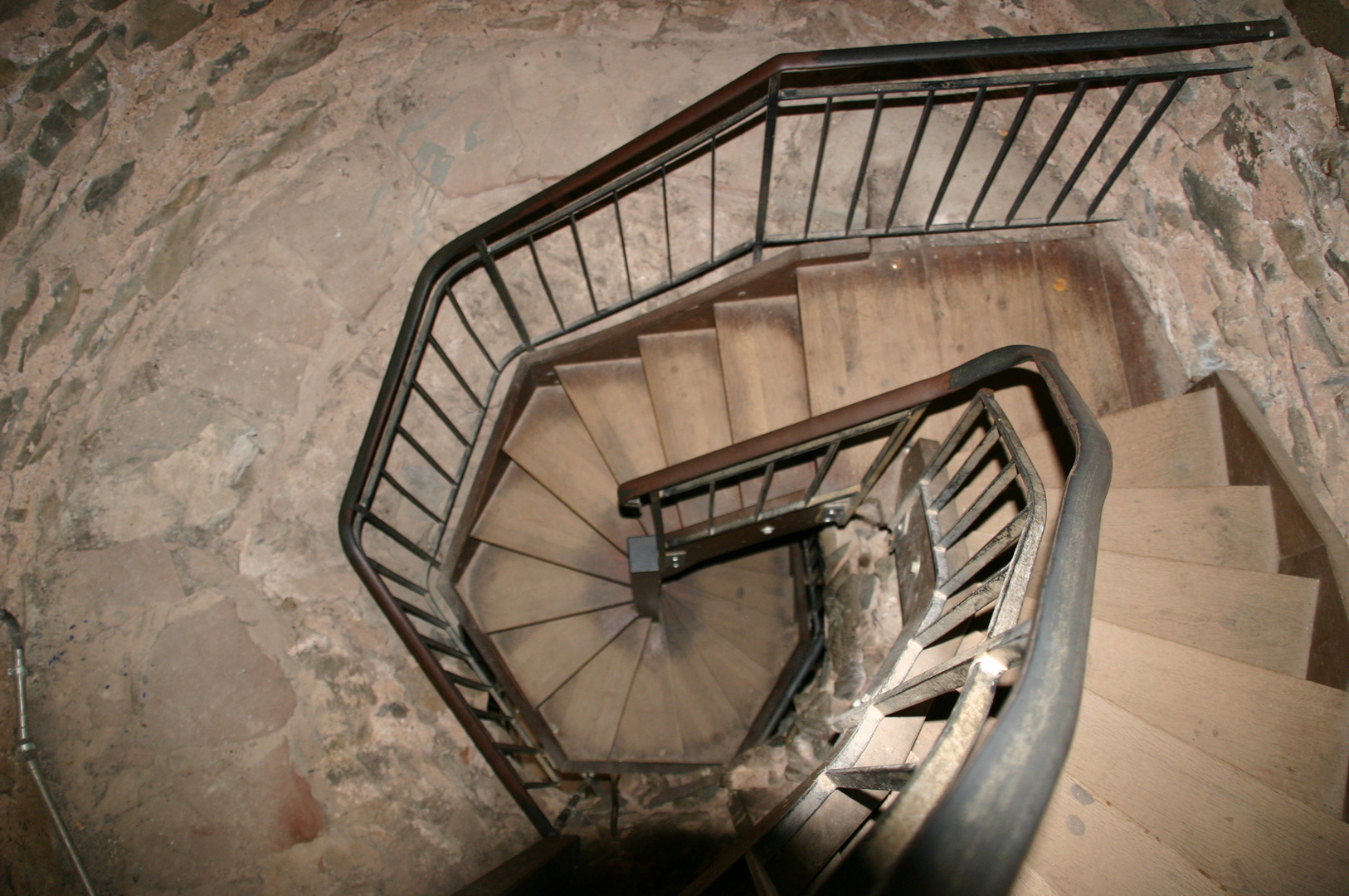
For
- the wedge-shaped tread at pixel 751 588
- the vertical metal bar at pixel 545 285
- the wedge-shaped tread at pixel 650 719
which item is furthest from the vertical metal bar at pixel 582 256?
the wedge-shaped tread at pixel 650 719

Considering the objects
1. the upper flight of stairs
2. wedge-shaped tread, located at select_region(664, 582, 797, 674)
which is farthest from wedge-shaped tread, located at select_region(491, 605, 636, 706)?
wedge-shaped tread, located at select_region(664, 582, 797, 674)

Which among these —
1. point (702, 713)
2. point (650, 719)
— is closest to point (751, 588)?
point (702, 713)

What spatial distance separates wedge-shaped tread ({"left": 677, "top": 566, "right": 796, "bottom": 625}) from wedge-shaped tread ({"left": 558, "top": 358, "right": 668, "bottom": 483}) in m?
0.87

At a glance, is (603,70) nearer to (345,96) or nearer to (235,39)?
(345,96)

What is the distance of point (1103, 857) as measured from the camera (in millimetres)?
1359

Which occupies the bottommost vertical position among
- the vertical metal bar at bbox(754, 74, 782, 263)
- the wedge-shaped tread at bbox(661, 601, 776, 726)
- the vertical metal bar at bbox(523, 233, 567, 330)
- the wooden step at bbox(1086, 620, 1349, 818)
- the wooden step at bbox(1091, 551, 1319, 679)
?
the wedge-shaped tread at bbox(661, 601, 776, 726)

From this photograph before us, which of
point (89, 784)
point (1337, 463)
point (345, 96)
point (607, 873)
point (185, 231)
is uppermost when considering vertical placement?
point (345, 96)

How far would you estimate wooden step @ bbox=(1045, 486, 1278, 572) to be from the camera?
6.41 feet

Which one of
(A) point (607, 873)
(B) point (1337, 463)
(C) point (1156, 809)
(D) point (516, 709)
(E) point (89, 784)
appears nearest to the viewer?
(C) point (1156, 809)

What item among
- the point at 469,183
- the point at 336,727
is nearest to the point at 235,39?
the point at 469,183

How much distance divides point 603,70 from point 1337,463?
2.93 metres

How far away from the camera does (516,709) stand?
3.24 meters

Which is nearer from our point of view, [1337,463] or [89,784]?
[1337,463]

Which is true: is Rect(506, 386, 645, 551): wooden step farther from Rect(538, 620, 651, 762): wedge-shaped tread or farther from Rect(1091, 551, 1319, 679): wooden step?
Rect(1091, 551, 1319, 679): wooden step
